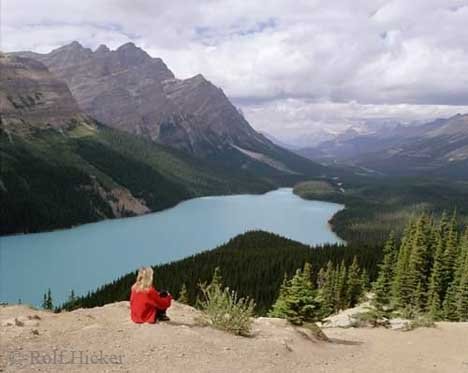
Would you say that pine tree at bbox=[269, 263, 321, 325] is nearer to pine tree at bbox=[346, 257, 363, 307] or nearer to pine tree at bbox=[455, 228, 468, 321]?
pine tree at bbox=[455, 228, 468, 321]

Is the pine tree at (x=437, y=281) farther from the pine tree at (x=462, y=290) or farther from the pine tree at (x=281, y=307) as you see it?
the pine tree at (x=281, y=307)

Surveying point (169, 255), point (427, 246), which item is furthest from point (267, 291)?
point (169, 255)

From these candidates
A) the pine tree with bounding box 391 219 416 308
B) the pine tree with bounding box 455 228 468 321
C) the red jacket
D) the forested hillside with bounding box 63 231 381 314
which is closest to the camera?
the red jacket

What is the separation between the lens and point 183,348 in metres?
14.9

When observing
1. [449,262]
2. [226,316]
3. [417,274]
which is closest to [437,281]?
[417,274]

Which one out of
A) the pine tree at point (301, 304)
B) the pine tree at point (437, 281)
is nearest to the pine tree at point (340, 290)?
the pine tree at point (437, 281)

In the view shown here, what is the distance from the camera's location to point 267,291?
314ft

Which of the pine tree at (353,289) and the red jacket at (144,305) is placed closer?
the red jacket at (144,305)

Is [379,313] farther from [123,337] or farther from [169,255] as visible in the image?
[169,255]

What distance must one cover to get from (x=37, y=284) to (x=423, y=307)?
82.3 m

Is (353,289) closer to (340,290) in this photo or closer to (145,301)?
(340,290)

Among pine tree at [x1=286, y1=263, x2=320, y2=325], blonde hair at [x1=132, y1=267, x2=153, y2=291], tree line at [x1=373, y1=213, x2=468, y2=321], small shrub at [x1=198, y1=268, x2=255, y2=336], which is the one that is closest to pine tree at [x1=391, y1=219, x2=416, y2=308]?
tree line at [x1=373, y1=213, x2=468, y2=321]

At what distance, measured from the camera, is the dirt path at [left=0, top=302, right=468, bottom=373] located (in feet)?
44.8

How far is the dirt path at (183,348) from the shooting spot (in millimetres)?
13648
